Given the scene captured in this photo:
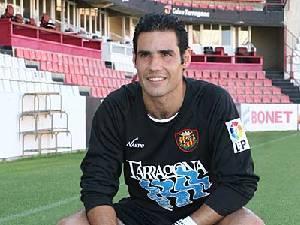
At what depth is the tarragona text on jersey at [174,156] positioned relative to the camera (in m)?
3.04

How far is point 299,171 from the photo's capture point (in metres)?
10.0

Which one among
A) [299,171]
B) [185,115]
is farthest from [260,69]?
[185,115]

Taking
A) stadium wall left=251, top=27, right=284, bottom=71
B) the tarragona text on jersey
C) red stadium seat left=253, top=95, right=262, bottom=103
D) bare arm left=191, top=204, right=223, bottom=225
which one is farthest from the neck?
stadium wall left=251, top=27, right=284, bottom=71

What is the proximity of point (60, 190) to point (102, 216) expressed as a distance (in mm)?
4832

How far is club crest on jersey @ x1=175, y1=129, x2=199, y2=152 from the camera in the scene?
3082mm

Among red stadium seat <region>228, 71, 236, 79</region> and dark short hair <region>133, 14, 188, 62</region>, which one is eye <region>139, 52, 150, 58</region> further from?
red stadium seat <region>228, 71, 236, 79</region>

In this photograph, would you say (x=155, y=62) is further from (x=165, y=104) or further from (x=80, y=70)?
(x=80, y=70)

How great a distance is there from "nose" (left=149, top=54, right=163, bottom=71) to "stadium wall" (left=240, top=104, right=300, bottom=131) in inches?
864

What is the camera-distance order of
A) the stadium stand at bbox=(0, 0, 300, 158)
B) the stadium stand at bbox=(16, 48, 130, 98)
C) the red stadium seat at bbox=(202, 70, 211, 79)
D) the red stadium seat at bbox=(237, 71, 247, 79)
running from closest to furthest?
the stadium stand at bbox=(0, 0, 300, 158), the stadium stand at bbox=(16, 48, 130, 98), the red stadium seat at bbox=(202, 70, 211, 79), the red stadium seat at bbox=(237, 71, 247, 79)

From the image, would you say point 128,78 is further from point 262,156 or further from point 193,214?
point 193,214

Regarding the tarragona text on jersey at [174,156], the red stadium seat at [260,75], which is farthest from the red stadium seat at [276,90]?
the tarragona text on jersey at [174,156]

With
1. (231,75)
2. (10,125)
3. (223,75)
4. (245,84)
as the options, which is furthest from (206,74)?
(10,125)

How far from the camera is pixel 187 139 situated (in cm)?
309

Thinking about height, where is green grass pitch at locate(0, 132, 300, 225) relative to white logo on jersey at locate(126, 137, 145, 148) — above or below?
below
